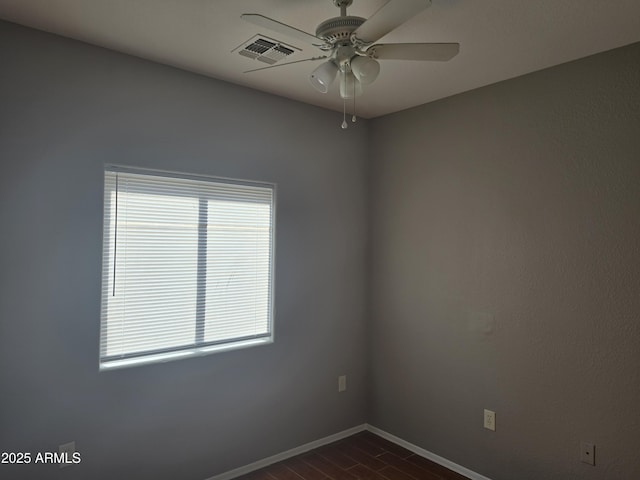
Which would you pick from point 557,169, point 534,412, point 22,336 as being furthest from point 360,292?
point 22,336

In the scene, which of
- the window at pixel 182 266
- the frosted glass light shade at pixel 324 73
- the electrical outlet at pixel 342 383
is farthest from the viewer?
the electrical outlet at pixel 342 383

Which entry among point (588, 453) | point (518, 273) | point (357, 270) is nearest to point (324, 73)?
point (518, 273)

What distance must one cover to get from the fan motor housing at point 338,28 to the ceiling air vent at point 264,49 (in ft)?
1.87

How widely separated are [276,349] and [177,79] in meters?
1.97

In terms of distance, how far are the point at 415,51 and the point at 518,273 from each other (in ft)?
5.34

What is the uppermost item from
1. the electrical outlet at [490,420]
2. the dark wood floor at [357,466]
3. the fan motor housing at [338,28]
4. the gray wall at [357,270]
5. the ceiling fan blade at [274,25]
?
the fan motor housing at [338,28]

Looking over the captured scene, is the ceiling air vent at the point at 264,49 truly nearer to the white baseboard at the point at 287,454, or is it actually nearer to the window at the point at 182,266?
the window at the point at 182,266

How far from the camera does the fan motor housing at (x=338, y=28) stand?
5.43 feet

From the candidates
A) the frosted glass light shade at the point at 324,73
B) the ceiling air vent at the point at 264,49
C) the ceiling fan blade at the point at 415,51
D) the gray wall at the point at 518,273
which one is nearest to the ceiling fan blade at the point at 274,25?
the frosted glass light shade at the point at 324,73

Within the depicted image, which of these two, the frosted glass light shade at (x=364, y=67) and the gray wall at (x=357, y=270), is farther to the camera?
the gray wall at (x=357, y=270)

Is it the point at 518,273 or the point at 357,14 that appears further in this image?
the point at 518,273

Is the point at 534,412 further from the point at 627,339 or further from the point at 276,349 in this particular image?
the point at 276,349

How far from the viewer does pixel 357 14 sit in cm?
200

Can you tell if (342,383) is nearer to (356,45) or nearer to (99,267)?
(99,267)
